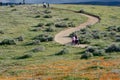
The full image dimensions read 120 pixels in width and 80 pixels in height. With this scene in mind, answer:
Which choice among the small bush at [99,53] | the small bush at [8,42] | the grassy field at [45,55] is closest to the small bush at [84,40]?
the grassy field at [45,55]

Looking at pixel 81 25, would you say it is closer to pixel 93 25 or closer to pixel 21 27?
pixel 93 25

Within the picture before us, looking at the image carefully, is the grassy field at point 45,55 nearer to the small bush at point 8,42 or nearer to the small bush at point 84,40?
the small bush at point 8,42

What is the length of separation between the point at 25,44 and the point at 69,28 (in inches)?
839

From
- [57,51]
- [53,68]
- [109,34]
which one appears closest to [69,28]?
[109,34]

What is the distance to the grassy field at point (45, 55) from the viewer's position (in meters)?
31.0

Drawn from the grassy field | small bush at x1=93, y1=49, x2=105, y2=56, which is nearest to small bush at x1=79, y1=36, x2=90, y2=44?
the grassy field

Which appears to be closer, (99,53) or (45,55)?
(99,53)

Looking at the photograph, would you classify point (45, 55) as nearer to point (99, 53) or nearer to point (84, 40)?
point (99, 53)

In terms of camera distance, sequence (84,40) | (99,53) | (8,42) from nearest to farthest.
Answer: (99,53), (8,42), (84,40)

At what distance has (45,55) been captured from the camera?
4903cm

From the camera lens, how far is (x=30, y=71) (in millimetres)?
35031

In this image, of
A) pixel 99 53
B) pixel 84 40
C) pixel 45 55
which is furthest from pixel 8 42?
pixel 99 53

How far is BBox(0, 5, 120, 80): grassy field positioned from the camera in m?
31.0

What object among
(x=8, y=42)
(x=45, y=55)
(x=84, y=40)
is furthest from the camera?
(x=84, y=40)
